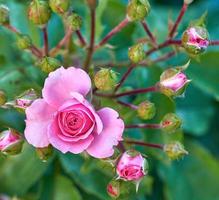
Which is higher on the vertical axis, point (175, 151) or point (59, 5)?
point (59, 5)

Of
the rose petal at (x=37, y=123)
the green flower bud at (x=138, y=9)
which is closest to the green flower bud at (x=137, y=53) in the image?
the green flower bud at (x=138, y=9)

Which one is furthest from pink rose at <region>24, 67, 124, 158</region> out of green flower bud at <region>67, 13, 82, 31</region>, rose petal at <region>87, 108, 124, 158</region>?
green flower bud at <region>67, 13, 82, 31</region>

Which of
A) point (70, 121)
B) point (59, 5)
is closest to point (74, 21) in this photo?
point (59, 5)

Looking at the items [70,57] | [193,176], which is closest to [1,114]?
[70,57]

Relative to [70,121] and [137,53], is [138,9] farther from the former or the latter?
[70,121]

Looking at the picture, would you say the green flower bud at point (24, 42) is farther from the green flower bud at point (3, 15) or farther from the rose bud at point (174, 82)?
the rose bud at point (174, 82)

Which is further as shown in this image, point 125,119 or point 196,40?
point 125,119
